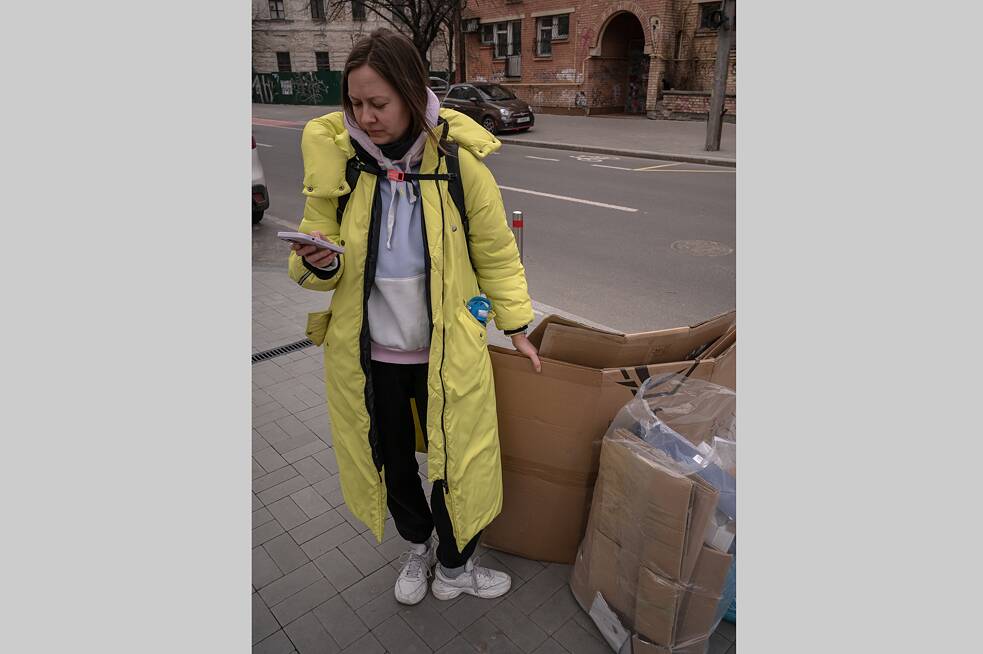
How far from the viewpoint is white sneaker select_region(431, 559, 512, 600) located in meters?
Answer: 2.38

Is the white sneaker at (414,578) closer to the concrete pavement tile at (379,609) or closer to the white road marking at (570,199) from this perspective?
the concrete pavement tile at (379,609)

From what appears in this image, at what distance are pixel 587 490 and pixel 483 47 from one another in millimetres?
27386

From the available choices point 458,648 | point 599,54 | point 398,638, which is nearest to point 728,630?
point 458,648

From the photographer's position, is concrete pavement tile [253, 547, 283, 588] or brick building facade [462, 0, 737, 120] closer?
concrete pavement tile [253, 547, 283, 588]

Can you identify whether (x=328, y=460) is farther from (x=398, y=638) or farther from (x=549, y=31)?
(x=549, y=31)

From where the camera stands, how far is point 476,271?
2.05 meters

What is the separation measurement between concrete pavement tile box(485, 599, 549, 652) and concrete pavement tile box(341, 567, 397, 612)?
433 millimetres

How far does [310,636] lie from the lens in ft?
7.37

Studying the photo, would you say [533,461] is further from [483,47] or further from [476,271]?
[483,47]

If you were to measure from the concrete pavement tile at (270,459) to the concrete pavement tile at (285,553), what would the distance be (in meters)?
0.55

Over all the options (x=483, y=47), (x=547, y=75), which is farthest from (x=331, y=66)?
(x=547, y=75)

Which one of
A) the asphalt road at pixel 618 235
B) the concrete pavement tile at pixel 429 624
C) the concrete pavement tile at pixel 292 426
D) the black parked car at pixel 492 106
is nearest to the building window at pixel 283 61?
the black parked car at pixel 492 106

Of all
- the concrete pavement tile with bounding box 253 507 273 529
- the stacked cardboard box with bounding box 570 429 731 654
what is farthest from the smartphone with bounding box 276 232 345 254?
the concrete pavement tile with bounding box 253 507 273 529

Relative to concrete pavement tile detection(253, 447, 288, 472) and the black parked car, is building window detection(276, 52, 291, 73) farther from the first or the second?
concrete pavement tile detection(253, 447, 288, 472)
